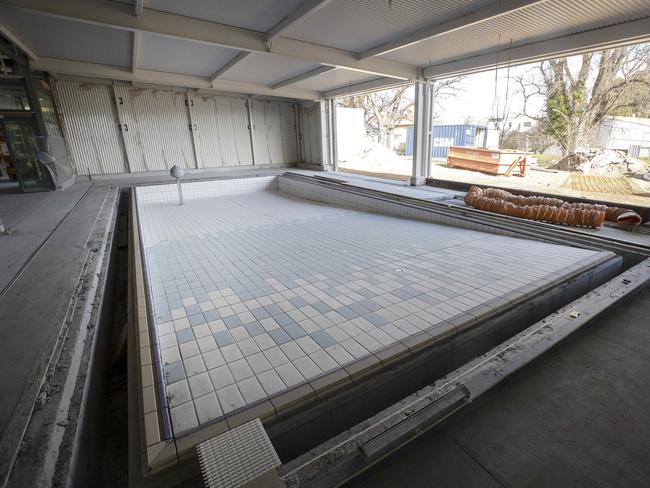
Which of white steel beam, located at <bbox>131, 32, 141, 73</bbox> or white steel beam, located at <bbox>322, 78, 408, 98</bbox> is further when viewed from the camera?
white steel beam, located at <bbox>322, 78, 408, 98</bbox>

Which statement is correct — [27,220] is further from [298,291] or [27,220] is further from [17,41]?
[298,291]

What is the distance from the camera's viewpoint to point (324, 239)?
4.05m

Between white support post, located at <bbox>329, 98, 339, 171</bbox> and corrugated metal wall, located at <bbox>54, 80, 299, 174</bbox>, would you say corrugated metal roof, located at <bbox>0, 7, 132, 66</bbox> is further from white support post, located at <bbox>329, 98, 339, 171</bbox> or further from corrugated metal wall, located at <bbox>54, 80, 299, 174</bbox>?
white support post, located at <bbox>329, 98, 339, 171</bbox>

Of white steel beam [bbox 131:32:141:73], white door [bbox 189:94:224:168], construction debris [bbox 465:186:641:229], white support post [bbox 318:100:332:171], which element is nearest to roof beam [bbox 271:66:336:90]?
white support post [bbox 318:100:332:171]

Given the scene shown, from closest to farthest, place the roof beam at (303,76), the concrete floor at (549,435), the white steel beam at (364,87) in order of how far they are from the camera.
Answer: the concrete floor at (549,435)
the roof beam at (303,76)
the white steel beam at (364,87)

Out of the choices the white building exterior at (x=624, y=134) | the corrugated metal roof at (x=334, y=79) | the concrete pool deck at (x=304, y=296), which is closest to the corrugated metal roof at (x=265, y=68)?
the corrugated metal roof at (x=334, y=79)

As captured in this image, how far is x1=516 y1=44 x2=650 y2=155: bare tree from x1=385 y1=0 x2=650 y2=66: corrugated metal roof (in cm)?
713

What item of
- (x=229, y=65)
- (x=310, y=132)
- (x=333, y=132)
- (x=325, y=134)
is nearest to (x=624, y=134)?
(x=333, y=132)

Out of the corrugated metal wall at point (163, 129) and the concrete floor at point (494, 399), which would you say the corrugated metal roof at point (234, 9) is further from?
the corrugated metal wall at point (163, 129)

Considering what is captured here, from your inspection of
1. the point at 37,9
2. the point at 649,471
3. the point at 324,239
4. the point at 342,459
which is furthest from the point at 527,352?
the point at 37,9

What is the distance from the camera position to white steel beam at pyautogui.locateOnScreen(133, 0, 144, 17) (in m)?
3.82

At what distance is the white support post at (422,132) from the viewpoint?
273 inches

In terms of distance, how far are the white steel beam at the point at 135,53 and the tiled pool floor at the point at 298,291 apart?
3.02 metres

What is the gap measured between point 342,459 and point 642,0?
5.38 meters
